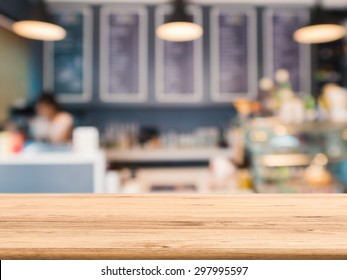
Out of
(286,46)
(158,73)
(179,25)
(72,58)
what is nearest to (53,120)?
(72,58)

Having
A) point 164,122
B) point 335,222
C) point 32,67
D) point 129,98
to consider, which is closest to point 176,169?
point 164,122

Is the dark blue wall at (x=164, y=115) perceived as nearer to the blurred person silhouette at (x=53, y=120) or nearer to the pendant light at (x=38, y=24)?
the blurred person silhouette at (x=53, y=120)

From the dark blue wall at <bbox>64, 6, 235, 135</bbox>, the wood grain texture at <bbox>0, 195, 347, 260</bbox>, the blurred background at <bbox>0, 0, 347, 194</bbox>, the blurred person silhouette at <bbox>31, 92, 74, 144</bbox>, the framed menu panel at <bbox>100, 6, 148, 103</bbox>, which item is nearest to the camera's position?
the wood grain texture at <bbox>0, 195, 347, 260</bbox>

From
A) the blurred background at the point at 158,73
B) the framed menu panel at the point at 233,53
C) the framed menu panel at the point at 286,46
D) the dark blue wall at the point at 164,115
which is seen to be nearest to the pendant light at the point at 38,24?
the blurred background at the point at 158,73

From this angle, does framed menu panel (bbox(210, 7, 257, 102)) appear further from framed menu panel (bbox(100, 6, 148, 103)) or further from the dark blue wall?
framed menu panel (bbox(100, 6, 148, 103))

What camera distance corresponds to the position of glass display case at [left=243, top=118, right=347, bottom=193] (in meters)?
2.75

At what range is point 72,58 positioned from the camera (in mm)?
4777

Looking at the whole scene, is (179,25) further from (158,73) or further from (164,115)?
(164,115)

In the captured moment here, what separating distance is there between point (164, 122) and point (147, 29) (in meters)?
1.29

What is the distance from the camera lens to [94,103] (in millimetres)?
4797

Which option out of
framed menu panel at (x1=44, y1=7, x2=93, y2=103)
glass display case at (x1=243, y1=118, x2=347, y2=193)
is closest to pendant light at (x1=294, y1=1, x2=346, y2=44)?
glass display case at (x1=243, y1=118, x2=347, y2=193)

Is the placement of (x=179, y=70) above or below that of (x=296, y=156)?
above

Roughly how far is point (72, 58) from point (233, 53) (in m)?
2.14

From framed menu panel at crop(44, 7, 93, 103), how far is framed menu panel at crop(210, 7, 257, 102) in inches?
65.2
